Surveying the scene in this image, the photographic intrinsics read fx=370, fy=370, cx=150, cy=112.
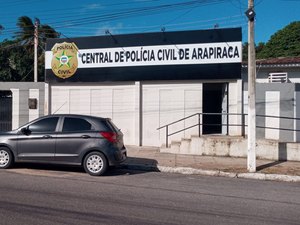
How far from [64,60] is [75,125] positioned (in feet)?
25.7

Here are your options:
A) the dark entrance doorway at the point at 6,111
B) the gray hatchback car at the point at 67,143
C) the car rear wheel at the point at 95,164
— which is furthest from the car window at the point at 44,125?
the dark entrance doorway at the point at 6,111

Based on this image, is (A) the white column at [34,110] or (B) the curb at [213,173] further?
(A) the white column at [34,110]

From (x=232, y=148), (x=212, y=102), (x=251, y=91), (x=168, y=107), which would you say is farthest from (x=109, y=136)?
(x=212, y=102)

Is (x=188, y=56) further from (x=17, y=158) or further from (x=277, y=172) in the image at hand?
(x=17, y=158)

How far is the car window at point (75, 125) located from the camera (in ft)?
33.6

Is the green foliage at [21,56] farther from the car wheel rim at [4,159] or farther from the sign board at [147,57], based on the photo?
the car wheel rim at [4,159]

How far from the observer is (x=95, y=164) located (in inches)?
395

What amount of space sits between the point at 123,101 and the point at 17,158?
23.1 feet

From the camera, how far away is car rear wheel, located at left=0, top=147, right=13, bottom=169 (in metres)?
10.5

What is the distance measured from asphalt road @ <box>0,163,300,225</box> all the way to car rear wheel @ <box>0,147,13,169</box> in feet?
1.04

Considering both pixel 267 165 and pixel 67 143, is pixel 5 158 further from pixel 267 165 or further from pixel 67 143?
pixel 267 165

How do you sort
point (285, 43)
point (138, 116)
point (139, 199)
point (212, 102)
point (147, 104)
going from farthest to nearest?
point (285, 43)
point (212, 102)
point (147, 104)
point (138, 116)
point (139, 199)

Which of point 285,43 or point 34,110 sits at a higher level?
point 285,43

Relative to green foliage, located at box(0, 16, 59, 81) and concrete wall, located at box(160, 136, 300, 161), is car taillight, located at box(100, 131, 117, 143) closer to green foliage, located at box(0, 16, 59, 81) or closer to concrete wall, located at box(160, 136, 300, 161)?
concrete wall, located at box(160, 136, 300, 161)
